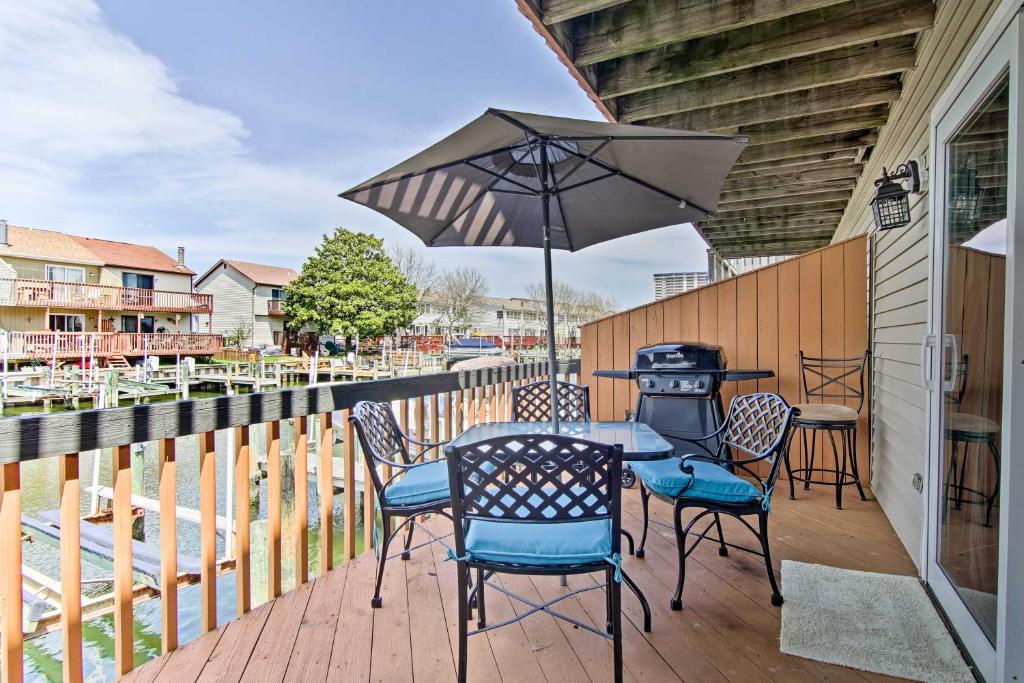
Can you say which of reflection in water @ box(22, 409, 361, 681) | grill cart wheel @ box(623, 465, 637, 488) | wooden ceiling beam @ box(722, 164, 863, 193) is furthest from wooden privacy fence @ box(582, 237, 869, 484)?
reflection in water @ box(22, 409, 361, 681)

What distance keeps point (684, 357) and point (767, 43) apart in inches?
75.8

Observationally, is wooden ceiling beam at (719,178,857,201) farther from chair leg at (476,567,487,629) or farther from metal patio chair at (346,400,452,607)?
chair leg at (476,567,487,629)

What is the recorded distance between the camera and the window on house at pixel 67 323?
18.4 metres

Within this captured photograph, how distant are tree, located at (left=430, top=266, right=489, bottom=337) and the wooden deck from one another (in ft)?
88.7

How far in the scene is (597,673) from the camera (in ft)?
5.43

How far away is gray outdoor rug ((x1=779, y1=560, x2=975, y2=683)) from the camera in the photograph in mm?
1682

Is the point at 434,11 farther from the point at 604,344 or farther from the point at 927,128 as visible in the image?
the point at 927,128

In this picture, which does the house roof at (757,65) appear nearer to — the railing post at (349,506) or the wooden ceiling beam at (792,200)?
the wooden ceiling beam at (792,200)

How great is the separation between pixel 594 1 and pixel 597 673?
275 centimetres

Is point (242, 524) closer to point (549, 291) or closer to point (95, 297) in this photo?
point (549, 291)

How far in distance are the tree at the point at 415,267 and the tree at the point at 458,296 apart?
0.51m

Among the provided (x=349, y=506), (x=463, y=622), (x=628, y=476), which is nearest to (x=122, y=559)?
(x=349, y=506)

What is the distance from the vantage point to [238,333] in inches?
1127

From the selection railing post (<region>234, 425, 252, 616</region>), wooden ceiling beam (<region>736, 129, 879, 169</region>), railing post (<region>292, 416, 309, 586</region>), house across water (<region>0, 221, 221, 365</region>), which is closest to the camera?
railing post (<region>234, 425, 252, 616</region>)
